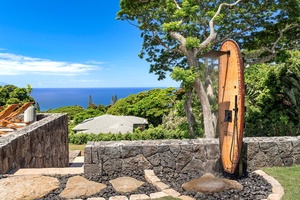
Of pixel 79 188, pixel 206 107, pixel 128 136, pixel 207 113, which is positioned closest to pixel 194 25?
pixel 206 107

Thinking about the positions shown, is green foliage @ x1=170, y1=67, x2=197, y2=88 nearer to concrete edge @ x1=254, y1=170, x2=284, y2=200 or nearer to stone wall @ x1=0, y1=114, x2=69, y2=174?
stone wall @ x1=0, y1=114, x2=69, y2=174

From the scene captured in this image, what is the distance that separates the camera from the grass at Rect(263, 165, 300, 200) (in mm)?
4430

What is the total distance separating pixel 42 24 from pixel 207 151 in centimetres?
4883

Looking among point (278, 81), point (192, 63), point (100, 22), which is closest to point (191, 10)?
point (192, 63)

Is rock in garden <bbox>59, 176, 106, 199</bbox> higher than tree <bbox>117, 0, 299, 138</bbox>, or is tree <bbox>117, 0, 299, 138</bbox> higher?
tree <bbox>117, 0, 299, 138</bbox>

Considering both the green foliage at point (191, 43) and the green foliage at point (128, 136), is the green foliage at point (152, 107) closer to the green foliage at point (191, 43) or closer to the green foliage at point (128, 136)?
the green foliage at point (128, 136)

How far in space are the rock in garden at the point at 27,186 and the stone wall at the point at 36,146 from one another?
2.11 feet

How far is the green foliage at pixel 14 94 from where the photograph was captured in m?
21.4

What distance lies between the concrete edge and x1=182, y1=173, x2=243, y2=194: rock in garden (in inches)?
22.6

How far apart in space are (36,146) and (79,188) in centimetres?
334

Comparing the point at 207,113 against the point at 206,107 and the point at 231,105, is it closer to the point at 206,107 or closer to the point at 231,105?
the point at 206,107

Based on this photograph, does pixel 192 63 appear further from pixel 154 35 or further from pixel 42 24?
pixel 42 24

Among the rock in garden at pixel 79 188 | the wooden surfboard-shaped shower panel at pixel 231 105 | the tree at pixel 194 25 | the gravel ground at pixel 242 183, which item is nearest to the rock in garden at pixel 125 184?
the rock in garden at pixel 79 188

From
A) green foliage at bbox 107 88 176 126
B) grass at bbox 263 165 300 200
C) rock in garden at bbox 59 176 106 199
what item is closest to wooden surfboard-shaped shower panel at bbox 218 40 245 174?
grass at bbox 263 165 300 200
